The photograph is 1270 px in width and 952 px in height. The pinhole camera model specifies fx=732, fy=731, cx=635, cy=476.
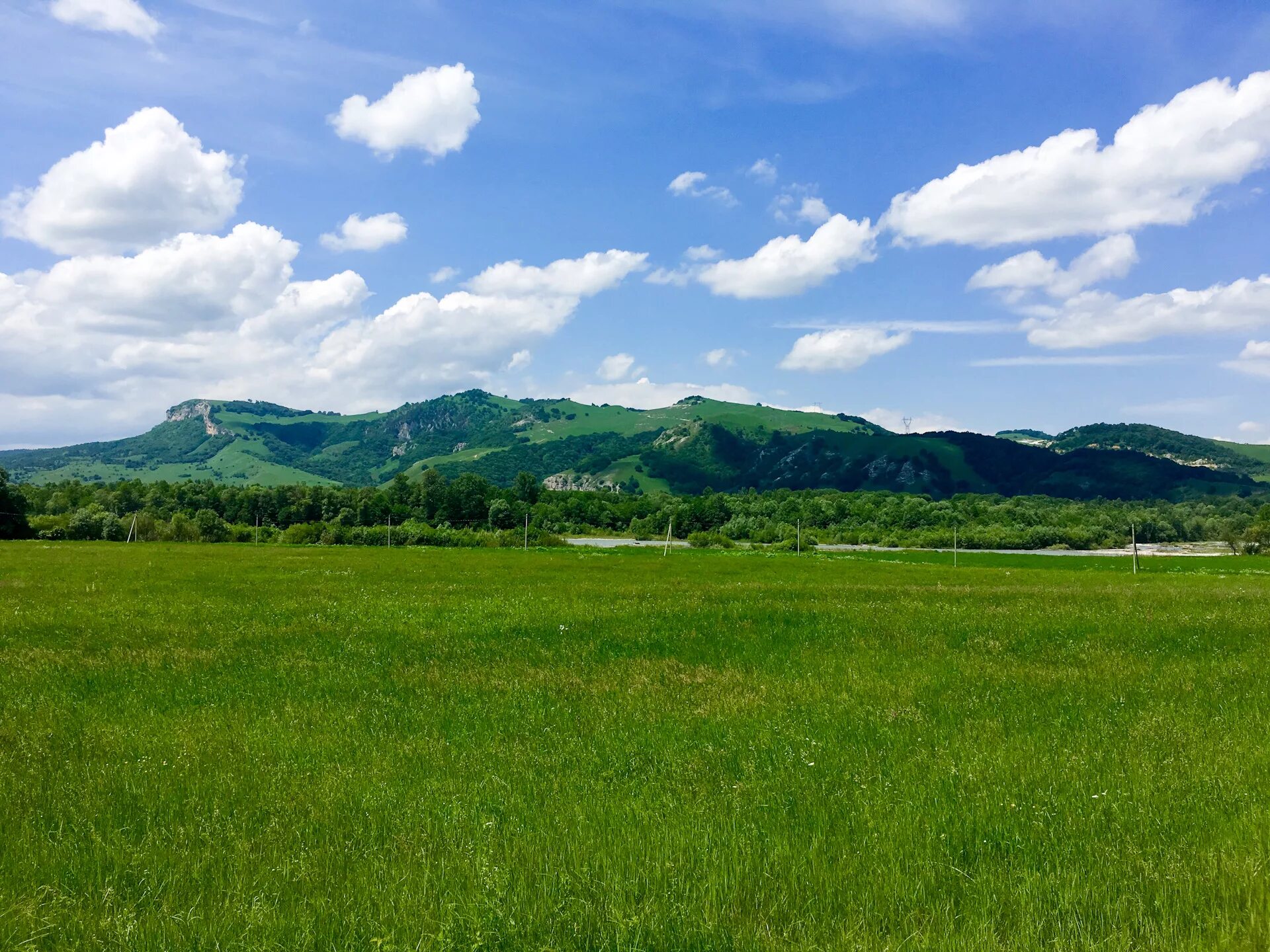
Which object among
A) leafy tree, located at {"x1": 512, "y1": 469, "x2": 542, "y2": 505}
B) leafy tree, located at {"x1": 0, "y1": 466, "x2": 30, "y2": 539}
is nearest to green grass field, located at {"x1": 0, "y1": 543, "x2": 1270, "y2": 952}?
leafy tree, located at {"x1": 0, "y1": 466, "x2": 30, "y2": 539}

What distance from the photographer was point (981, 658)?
1703 centimetres

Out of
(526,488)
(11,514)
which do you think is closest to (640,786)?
(11,514)

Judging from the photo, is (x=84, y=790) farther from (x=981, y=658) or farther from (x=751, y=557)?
(x=751, y=557)

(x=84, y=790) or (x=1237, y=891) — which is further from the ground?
(x=1237, y=891)

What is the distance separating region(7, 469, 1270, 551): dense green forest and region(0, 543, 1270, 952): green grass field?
101 meters

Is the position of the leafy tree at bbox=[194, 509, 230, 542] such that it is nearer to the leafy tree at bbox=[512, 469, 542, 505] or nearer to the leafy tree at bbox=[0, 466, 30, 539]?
the leafy tree at bbox=[0, 466, 30, 539]

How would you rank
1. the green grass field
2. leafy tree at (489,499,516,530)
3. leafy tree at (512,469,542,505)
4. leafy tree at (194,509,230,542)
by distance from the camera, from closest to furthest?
the green grass field
leafy tree at (194,509,230,542)
leafy tree at (489,499,516,530)
leafy tree at (512,469,542,505)

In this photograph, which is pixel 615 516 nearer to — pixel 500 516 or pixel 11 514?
pixel 500 516

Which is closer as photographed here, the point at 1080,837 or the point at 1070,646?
the point at 1080,837

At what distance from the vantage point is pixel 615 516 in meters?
199

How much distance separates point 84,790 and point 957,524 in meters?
174

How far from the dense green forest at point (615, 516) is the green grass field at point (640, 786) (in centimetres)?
10105

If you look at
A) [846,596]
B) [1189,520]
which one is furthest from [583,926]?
[1189,520]

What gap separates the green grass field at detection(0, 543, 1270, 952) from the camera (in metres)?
6.17
